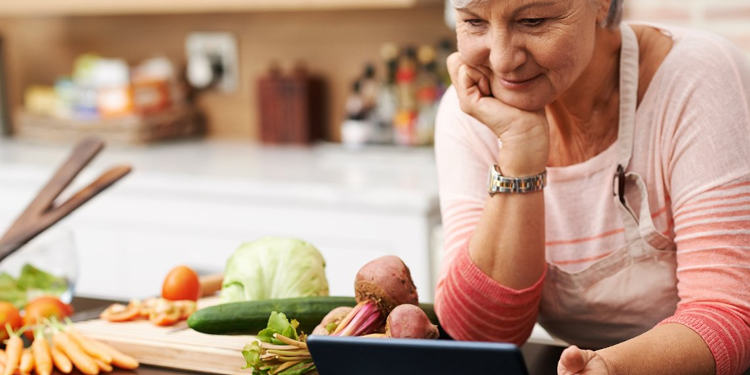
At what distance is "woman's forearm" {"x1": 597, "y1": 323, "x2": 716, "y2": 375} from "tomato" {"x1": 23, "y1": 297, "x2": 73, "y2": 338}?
2.58 ft

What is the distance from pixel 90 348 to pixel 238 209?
1.45m

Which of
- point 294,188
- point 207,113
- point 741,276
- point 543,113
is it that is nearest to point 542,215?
point 543,113

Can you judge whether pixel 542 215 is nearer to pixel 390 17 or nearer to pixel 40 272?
pixel 40 272

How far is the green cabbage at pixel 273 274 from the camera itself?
137 cm

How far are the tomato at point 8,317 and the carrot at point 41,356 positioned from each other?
0.07 meters

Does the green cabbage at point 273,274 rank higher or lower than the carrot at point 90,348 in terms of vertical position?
higher

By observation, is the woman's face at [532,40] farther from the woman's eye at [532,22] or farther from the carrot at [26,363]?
the carrot at [26,363]

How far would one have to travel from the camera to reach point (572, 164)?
140 cm

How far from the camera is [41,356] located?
→ 1.26 meters

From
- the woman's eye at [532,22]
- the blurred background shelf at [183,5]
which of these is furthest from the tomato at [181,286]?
the blurred background shelf at [183,5]

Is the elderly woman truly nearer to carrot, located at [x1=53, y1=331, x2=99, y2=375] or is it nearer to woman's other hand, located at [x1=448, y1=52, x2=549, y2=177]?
woman's other hand, located at [x1=448, y1=52, x2=549, y2=177]

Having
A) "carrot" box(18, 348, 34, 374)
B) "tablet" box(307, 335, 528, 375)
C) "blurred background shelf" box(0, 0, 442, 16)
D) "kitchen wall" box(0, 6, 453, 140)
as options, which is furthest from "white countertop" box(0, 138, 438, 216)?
"tablet" box(307, 335, 528, 375)

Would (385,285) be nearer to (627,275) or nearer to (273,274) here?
(273,274)

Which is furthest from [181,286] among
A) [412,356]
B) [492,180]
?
[412,356]
